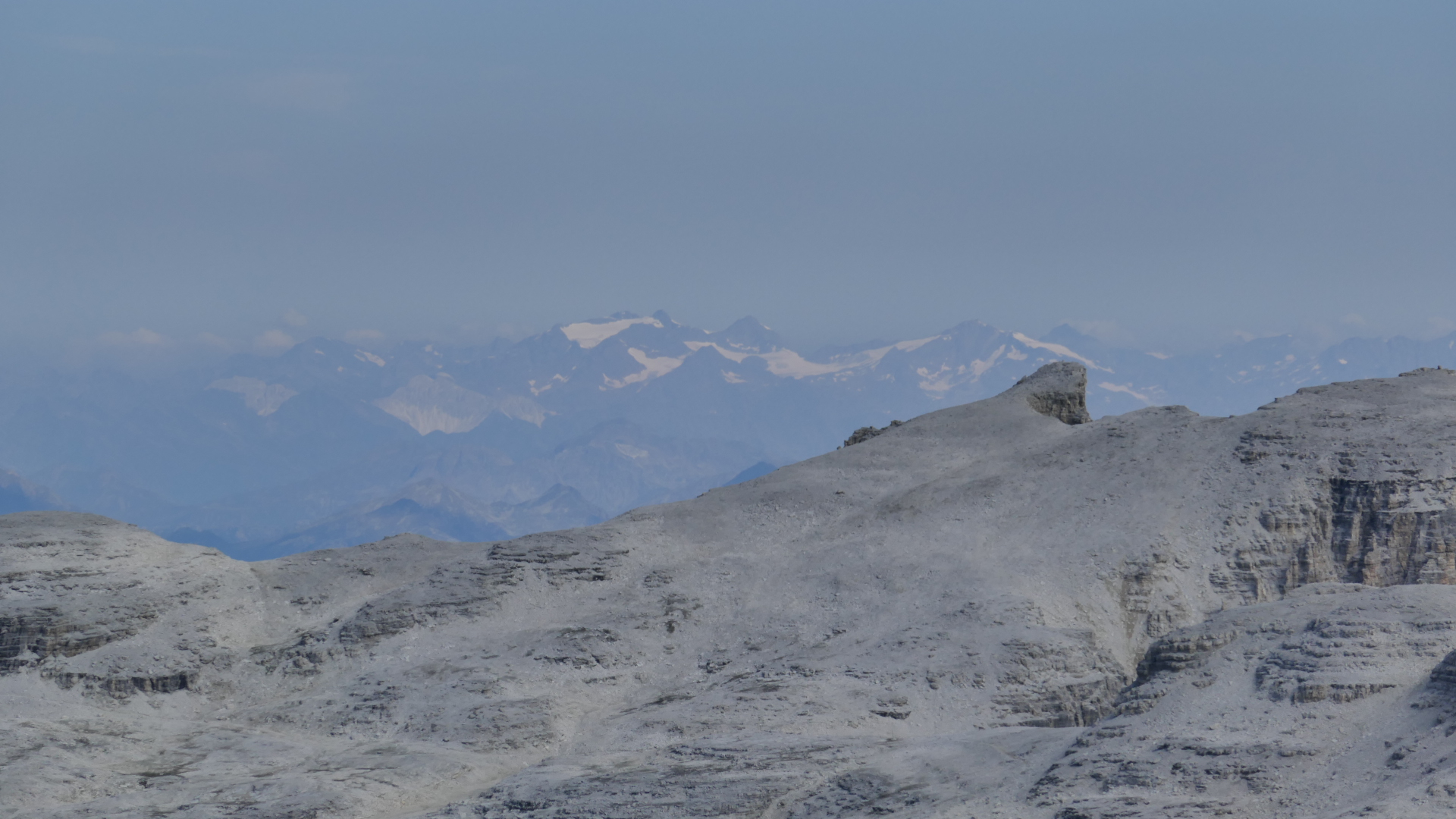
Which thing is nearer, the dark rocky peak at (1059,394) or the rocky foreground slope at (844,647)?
the rocky foreground slope at (844,647)

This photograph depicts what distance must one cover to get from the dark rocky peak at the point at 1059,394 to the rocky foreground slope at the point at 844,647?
25.4 ft

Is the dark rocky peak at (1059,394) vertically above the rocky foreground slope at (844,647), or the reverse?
the dark rocky peak at (1059,394)

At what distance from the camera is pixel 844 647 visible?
194 feet

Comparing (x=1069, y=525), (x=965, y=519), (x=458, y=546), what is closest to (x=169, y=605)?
(x=458, y=546)

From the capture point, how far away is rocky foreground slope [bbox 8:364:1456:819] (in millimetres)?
39906

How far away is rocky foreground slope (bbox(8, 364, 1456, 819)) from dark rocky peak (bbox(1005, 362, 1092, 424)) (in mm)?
7747

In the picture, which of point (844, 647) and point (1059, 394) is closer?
point (844, 647)

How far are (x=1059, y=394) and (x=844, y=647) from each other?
39.0 metres

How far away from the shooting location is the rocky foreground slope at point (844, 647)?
131 feet

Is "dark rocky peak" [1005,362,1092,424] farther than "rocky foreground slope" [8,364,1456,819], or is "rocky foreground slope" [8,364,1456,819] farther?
"dark rocky peak" [1005,362,1092,424]

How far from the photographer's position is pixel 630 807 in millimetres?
44031

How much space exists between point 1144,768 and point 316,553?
51.4m

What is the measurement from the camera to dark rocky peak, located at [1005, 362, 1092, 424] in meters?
91.0

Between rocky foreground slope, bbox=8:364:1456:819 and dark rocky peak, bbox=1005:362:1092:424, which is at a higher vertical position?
dark rocky peak, bbox=1005:362:1092:424
